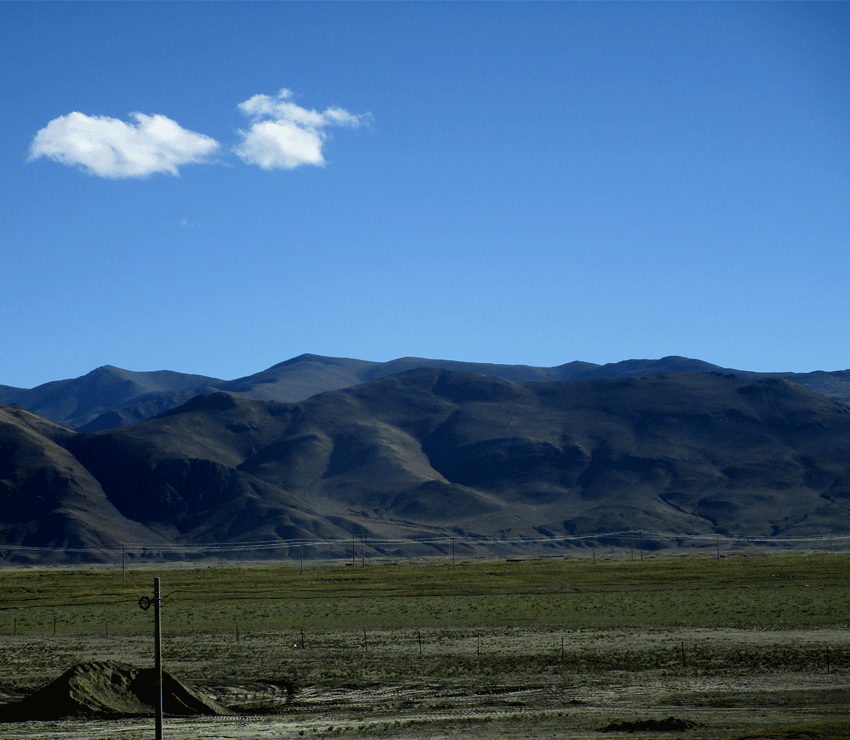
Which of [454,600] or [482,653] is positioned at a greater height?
[482,653]

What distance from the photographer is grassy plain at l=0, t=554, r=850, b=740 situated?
99.6 ft

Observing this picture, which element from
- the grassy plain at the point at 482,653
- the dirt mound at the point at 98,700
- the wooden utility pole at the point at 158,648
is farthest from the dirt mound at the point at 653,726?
the dirt mound at the point at 98,700

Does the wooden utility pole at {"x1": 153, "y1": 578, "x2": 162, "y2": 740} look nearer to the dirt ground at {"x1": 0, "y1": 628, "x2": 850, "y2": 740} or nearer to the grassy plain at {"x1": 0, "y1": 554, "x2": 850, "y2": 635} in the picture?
the dirt ground at {"x1": 0, "y1": 628, "x2": 850, "y2": 740}

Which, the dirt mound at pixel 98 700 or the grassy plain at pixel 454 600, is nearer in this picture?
the dirt mound at pixel 98 700

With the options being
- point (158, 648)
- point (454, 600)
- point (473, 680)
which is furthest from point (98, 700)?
point (454, 600)

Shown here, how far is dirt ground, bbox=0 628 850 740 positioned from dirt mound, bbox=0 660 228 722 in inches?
28.8

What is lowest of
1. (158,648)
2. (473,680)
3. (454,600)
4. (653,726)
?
(454,600)

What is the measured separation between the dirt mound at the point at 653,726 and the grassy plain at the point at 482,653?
452 mm

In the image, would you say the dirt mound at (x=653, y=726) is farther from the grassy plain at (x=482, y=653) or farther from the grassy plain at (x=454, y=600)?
the grassy plain at (x=454, y=600)

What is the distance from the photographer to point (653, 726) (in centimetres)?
2762

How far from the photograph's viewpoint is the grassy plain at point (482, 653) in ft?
99.6

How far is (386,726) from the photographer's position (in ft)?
95.9

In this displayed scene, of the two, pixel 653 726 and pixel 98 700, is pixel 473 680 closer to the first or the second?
A: pixel 653 726

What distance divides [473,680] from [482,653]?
7.05 meters
